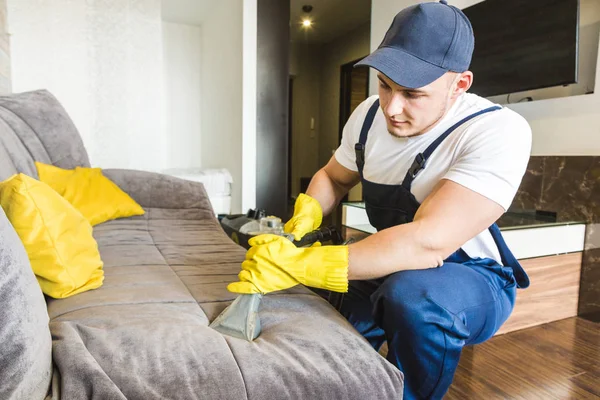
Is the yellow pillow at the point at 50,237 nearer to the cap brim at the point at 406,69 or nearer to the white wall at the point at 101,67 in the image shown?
the cap brim at the point at 406,69

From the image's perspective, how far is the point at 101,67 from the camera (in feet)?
10.4

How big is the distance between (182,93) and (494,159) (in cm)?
366

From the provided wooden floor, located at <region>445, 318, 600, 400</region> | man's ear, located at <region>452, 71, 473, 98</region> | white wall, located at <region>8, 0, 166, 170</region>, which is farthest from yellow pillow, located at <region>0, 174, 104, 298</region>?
white wall, located at <region>8, 0, 166, 170</region>

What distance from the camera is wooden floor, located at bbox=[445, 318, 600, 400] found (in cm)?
133

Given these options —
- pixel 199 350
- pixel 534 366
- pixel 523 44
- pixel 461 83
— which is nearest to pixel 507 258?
pixel 461 83

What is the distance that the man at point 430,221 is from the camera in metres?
0.82

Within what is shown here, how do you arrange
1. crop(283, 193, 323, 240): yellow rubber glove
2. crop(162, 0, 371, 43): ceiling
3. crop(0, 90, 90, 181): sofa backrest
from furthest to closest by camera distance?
crop(162, 0, 371, 43): ceiling → crop(0, 90, 90, 181): sofa backrest → crop(283, 193, 323, 240): yellow rubber glove

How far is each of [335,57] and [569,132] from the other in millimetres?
3964

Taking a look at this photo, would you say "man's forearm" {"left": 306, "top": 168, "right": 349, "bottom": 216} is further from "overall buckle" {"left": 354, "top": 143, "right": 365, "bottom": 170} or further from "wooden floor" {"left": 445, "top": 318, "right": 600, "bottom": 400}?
"wooden floor" {"left": 445, "top": 318, "right": 600, "bottom": 400}

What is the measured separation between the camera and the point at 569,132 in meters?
2.21

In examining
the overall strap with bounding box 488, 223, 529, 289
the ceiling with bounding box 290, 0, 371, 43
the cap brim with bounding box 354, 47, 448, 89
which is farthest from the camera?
the ceiling with bounding box 290, 0, 371, 43

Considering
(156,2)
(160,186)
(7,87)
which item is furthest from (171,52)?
(160,186)

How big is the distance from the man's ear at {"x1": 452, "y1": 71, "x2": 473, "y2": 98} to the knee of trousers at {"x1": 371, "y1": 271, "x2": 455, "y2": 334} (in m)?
0.46

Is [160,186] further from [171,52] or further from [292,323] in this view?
[171,52]
